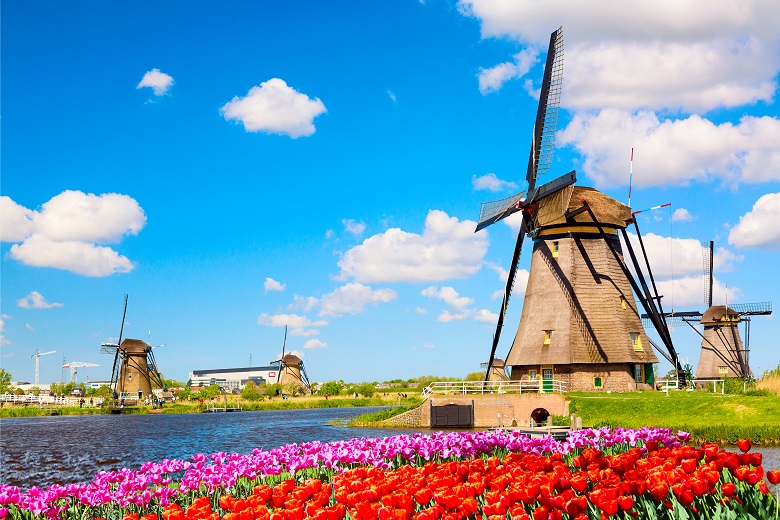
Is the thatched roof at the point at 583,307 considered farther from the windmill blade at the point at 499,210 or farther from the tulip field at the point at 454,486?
the tulip field at the point at 454,486

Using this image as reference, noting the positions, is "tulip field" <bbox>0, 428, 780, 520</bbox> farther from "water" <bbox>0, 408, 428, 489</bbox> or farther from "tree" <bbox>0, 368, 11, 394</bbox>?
"tree" <bbox>0, 368, 11, 394</bbox>

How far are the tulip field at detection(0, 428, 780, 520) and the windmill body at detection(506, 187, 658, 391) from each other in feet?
86.4

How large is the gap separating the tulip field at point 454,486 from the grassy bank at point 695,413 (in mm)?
14635

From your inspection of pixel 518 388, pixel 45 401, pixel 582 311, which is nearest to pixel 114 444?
pixel 518 388

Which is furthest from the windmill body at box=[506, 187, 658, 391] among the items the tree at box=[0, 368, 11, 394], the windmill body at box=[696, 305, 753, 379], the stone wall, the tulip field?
the tree at box=[0, 368, 11, 394]

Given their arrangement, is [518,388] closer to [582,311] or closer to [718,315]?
[582,311]

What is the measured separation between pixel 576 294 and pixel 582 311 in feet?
3.06

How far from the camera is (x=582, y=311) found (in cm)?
3991

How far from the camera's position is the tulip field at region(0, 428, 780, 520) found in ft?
23.5

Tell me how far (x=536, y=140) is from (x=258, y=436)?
22.1 metres

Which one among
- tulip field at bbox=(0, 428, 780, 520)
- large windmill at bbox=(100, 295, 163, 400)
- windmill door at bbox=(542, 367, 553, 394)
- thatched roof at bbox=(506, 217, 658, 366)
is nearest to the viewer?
tulip field at bbox=(0, 428, 780, 520)

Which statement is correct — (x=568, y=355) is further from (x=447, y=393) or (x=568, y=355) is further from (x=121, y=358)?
(x=121, y=358)

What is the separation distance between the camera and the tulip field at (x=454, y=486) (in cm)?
715

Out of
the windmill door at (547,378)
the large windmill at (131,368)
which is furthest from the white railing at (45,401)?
the windmill door at (547,378)
